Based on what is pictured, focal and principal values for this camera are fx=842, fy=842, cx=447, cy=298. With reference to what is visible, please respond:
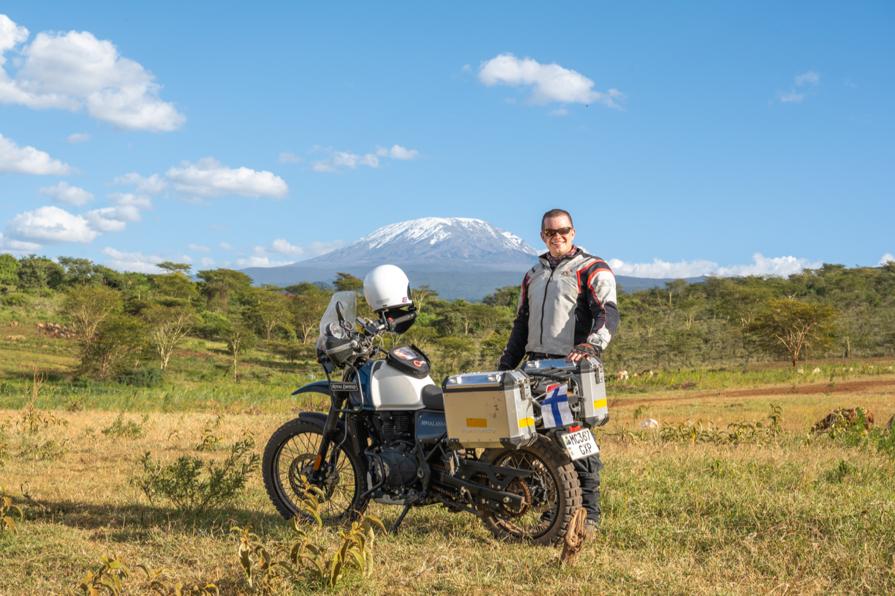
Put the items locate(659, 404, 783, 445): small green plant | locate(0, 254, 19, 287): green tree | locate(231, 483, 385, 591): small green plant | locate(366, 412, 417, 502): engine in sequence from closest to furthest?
locate(231, 483, 385, 591): small green plant, locate(366, 412, 417, 502): engine, locate(659, 404, 783, 445): small green plant, locate(0, 254, 19, 287): green tree

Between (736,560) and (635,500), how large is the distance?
3.93 feet

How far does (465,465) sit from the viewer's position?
4.95m

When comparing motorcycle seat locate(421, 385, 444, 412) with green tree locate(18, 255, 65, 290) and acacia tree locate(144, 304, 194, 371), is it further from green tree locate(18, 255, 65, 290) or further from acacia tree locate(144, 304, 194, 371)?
green tree locate(18, 255, 65, 290)

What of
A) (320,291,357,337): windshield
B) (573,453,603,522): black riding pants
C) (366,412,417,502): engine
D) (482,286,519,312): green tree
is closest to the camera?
(573,453,603,522): black riding pants

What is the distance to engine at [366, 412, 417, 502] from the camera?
5.09 m

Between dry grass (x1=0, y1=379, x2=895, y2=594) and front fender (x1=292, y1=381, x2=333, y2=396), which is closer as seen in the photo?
dry grass (x1=0, y1=379, x2=895, y2=594)

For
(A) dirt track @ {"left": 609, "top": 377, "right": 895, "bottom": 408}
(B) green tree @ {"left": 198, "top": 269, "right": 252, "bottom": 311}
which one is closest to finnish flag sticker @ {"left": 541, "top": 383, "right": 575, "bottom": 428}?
(A) dirt track @ {"left": 609, "top": 377, "right": 895, "bottom": 408}

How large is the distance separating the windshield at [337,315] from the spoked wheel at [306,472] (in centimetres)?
70

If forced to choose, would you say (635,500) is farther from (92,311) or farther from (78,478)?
(92,311)

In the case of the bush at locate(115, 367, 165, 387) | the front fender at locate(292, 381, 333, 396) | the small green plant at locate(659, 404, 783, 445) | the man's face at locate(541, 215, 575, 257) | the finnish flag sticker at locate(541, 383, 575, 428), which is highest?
the man's face at locate(541, 215, 575, 257)

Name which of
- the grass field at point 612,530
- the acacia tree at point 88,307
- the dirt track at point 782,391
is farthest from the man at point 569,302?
the acacia tree at point 88,307

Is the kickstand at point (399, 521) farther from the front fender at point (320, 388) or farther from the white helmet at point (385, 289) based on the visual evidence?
the white helmet at point (385, 289)

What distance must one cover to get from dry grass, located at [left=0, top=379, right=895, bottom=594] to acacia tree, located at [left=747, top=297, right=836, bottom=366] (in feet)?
120

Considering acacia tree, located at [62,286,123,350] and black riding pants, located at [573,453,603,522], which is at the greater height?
acacia tree, located at [62,286,123,350]
